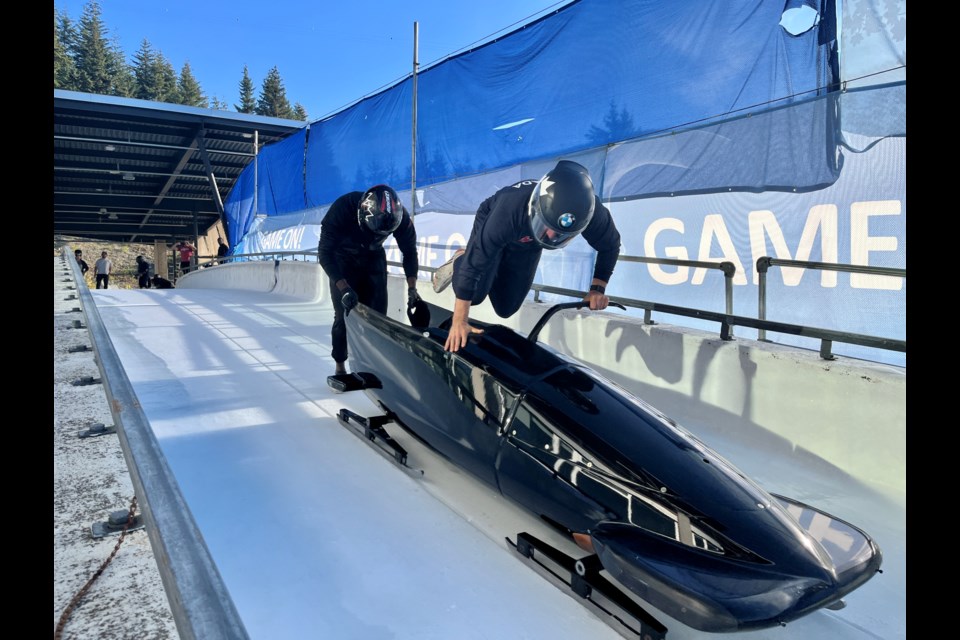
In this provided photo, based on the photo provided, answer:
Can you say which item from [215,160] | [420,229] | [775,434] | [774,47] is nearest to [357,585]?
[775,434]

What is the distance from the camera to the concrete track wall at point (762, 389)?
89.6 inches

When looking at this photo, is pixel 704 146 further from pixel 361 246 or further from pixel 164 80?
pixel 164 80

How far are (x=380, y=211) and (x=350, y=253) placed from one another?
0.43 m

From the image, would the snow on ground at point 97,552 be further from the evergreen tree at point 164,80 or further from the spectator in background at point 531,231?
the evergreen tree at point 164,80

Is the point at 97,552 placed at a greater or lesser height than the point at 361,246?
lesser

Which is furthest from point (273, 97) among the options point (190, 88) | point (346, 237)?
point (346, 237)

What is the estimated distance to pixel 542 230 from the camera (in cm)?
216

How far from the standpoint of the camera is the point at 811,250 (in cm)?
348

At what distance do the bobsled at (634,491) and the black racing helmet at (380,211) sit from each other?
51.0 inches

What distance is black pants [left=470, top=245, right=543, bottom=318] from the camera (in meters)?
2.95

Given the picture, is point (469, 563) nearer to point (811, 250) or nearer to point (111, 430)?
point (111, 430)

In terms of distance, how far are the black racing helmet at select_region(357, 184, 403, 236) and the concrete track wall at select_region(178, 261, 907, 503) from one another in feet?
4.74

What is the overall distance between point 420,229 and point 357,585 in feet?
20.1

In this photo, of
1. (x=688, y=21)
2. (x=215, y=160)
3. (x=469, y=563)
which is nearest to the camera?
(x=469, y=563)
